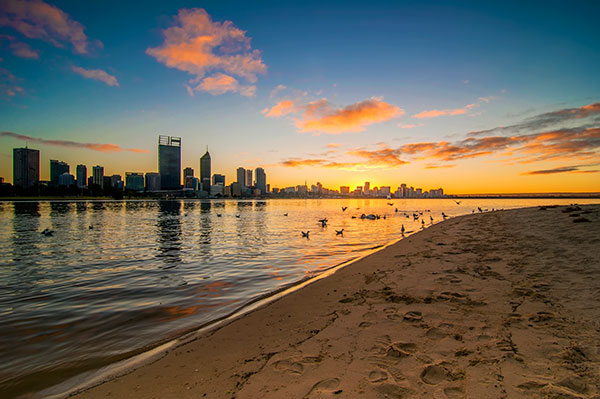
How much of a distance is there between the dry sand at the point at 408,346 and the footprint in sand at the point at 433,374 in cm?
1

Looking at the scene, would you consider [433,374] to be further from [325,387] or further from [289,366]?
[289,366]

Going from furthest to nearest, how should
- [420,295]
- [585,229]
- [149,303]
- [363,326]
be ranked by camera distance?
[585,229] < [149,303] < [420,295] < [363,326]

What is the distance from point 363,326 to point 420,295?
261 centimetres

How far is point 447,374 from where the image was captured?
3863mm

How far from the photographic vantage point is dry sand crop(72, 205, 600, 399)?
3684 millimetres

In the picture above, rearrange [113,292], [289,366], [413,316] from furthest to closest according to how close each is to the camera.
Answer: [113,292] < [413,316] < [289,366]

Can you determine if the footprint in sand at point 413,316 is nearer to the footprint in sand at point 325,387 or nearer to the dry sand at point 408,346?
the dry sand at point 408,346

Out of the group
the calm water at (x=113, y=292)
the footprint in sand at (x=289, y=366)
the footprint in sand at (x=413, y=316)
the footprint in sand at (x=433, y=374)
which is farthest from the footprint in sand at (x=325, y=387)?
the calm water at (x=113, y=292)

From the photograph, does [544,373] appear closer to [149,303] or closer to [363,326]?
[363,326]

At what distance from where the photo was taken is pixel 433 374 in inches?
154

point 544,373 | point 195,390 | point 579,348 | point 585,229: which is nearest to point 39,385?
point 195,390

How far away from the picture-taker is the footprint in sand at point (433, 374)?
375cm

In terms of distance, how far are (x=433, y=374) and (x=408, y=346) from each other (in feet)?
2.80

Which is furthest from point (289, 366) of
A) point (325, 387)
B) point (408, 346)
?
point (408, 346)
